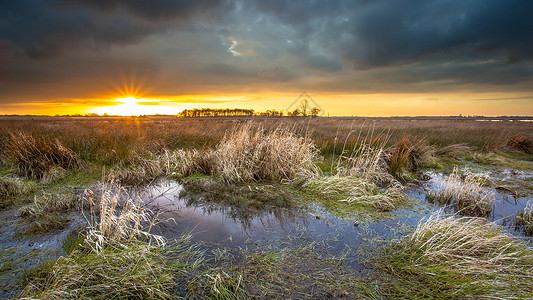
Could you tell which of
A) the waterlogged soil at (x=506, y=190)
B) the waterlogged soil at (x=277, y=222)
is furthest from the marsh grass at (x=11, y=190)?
the waterlogged soil at (x=506, y=190)

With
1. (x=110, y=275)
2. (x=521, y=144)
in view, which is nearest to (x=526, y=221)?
(x=110, y=275)

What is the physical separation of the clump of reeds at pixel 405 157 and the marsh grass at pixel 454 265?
4.23 meters

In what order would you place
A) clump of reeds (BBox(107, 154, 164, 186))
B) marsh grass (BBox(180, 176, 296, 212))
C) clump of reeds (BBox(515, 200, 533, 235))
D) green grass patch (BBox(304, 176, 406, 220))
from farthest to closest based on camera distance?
clump of reeds (BBox(107, 154, 164, 186)) < marsh grass (BBox(180, 176, 296, 212)) < green grass patch (BBox(304, 176, 406, 220)) < clump of reeds (BBox(515, 200, 533, 235))

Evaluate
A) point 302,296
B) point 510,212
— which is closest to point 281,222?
point 302,296

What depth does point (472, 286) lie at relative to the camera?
2.37m

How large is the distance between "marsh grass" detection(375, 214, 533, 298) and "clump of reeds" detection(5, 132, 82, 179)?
8140mm

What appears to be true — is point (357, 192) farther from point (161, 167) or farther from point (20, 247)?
point (20, 247)

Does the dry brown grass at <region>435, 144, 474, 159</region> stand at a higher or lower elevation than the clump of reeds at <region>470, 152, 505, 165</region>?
higher

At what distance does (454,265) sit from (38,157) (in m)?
9.44

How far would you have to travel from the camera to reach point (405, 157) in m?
7.75

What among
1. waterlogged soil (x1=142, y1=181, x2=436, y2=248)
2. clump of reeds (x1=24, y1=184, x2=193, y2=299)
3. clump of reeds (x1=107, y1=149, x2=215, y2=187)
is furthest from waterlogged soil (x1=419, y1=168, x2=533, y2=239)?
clump of reeds (x1=107, y1=149, x2=215, y2=187)

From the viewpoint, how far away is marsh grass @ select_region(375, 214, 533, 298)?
2.35 meters

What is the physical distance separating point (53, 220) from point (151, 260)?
7.55 feet

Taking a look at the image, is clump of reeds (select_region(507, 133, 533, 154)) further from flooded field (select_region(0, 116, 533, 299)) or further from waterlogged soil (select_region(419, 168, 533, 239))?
flooded field (select_region(0, 116, 533, 299))
